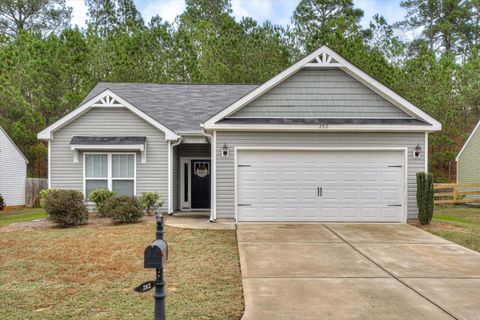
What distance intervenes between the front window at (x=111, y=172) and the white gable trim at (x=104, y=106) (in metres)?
1.33

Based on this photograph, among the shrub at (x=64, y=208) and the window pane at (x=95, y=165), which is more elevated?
the window pane at (x=95, y=165)

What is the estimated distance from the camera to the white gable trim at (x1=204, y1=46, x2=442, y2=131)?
11602 mm

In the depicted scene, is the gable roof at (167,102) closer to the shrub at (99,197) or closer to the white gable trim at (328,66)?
the shrub at (99,197)

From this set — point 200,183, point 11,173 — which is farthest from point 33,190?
point 200,183

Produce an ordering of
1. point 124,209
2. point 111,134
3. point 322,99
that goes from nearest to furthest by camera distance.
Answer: point 124,209, point 322,99, point 111,134

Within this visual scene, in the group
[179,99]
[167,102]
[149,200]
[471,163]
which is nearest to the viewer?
[149,200]

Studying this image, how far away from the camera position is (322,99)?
1202 cm

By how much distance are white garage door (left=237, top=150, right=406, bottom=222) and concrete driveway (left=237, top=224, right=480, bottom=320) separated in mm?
1491

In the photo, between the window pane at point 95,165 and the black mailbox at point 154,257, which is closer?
the black mailbox at point 154,257

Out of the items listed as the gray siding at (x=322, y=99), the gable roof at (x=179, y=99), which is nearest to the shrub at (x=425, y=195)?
the gray siding at (x=322, y=99)

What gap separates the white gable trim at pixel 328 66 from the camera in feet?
38.1

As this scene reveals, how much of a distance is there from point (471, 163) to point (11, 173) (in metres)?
25.2

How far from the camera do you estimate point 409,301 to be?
534cm

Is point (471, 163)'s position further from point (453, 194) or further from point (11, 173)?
point (11, 173)
